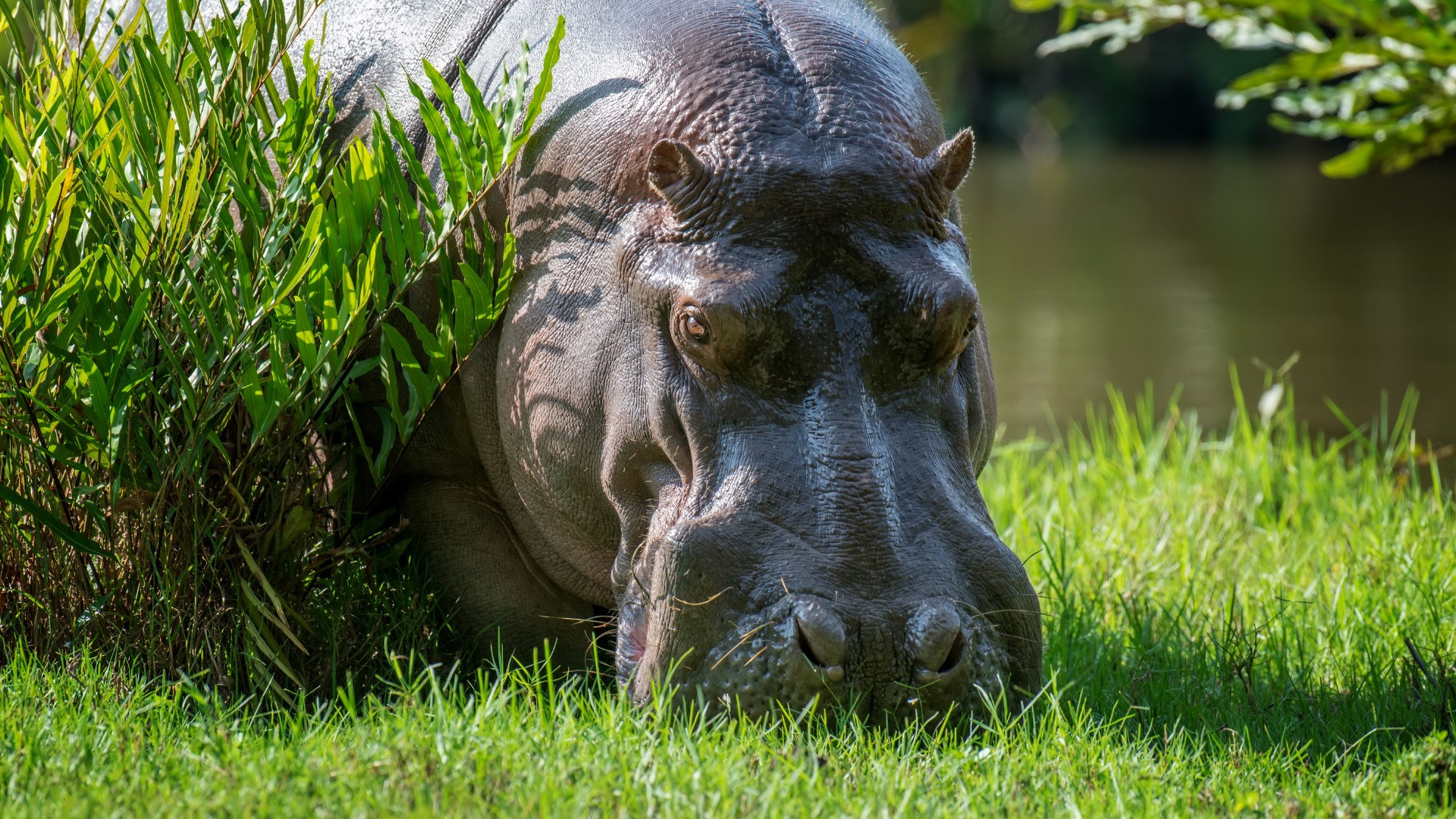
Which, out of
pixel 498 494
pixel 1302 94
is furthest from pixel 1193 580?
pixel 498 494

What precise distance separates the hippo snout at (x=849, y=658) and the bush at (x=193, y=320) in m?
1.00

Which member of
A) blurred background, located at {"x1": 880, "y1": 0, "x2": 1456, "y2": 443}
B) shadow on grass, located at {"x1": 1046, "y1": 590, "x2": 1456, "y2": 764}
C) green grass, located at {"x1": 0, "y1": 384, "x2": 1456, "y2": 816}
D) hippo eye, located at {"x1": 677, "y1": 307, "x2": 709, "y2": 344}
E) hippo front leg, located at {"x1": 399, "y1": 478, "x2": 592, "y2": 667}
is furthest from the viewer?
blurred background, located at {"x1": 880, "y1": 0, "x2": 1456, "y2": 443}

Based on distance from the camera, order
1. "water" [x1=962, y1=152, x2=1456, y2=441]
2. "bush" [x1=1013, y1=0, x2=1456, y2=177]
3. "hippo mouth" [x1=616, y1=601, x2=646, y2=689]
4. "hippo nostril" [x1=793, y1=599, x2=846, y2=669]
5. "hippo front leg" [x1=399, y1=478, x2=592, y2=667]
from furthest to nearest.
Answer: "water" [x1=962, y1=152, x2=1456, y2=441] < "bush" [x1=1013, y1=0, x2=1456, y2=177] < "hippo front leg" [x1=399, y1=478, x2=592, y2=667] < "hippo mouth" [x1=616, y1=601, x2=646, y2=689] < "hippo nostril" [x1=793, y1=599, x2=846, y2=669]

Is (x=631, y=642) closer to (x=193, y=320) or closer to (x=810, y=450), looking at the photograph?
(x=810, y=450)

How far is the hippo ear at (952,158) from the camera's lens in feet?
11.1

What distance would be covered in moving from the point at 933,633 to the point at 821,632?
0.69 ft

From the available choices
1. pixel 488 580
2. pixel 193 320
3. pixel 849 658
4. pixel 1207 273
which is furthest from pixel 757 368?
pixel 1207 273

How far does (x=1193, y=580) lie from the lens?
16.4ft

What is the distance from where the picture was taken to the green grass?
2812 millimetres

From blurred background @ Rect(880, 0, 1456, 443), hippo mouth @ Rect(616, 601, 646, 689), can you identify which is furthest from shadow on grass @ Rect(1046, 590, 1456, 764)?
blurred background @ Rect(880, 0, 1456, 443)

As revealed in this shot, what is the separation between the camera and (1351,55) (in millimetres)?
5426

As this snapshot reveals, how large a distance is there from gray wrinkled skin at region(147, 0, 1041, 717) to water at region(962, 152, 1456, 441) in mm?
5058

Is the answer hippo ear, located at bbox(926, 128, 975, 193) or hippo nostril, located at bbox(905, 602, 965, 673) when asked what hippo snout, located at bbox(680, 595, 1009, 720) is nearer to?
hippo nostril, located at bbox(905, 602, 965, 673)

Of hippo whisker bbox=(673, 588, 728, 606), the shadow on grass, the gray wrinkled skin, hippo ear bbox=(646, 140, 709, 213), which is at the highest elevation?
hippo ear bbox=(646, 140, 709, 213)
